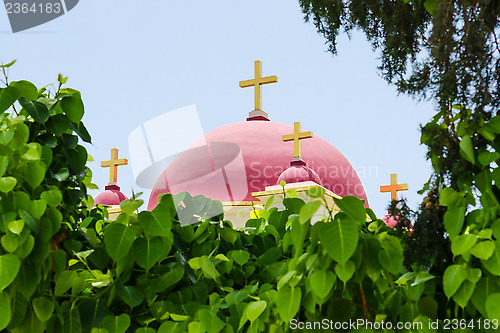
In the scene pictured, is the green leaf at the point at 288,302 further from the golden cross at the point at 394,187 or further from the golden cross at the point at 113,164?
the golden cross at the point at 113,164

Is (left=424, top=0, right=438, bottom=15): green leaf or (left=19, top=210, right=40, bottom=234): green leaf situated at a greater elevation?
(left=424, top=0, right=438, bottom=15): green leaf

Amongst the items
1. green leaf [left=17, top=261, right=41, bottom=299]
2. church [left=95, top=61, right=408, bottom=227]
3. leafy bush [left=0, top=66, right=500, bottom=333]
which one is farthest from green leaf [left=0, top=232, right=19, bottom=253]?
church [left=95, top=61, right=408, bottom=227]

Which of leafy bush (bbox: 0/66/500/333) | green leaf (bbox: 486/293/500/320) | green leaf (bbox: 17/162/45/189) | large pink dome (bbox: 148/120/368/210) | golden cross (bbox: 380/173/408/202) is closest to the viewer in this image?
green leaf (bbox: 486/293/500/320)

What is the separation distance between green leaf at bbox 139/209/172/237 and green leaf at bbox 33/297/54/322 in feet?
1.57

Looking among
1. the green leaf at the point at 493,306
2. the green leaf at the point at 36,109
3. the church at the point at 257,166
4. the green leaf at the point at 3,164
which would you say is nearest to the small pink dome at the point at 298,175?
the church at the point at 257,166

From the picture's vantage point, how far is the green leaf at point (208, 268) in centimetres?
258

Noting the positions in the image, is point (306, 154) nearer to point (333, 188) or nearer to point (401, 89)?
point (333, 188)

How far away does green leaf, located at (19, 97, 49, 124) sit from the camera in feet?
8.63

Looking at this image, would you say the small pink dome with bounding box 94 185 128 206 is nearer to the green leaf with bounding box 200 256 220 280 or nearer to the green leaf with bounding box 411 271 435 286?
the green leaf with bounding box 200 256 220 280

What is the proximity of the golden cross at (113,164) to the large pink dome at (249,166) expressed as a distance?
1715 mm

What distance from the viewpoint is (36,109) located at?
2652mm

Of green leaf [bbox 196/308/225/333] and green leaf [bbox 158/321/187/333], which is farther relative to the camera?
green leaf [bbox 158/321/187/333]

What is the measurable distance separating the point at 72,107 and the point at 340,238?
1.34 m

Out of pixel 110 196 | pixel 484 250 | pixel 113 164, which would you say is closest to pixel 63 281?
pixel 484 250
